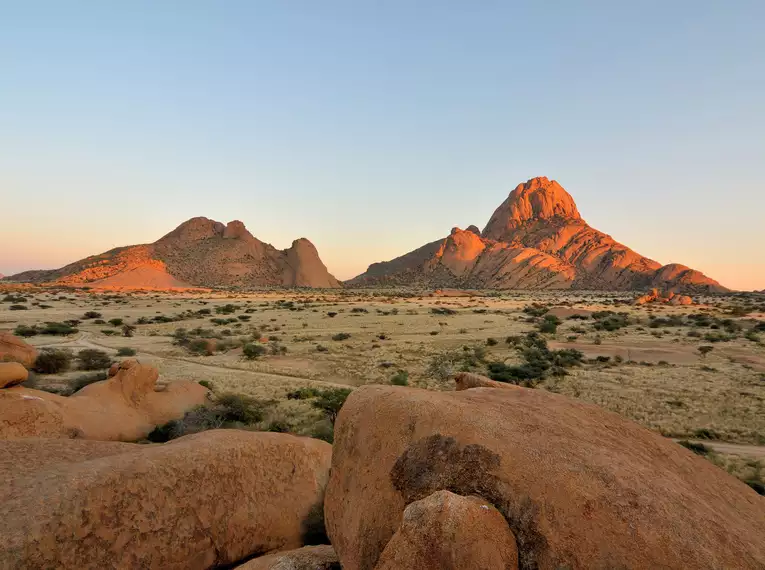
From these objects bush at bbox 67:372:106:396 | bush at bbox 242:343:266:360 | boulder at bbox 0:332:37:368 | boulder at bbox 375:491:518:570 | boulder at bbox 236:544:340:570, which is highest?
boulder at bbox 375:491:518:570

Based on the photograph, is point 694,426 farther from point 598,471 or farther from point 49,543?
point 49,543

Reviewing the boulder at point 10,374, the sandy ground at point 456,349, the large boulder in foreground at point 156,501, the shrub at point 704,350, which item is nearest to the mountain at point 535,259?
the sandy ground at point 456,349

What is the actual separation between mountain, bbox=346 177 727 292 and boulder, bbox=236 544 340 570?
435 feet

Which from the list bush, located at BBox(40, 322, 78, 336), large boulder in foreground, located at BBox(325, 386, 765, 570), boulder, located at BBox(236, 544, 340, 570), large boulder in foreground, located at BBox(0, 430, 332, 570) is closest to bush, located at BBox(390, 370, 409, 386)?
large boulder in foreground, located at BBox(0, 430, 332, 570)

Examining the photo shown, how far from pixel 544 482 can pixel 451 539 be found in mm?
923

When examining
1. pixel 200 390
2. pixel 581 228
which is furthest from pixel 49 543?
pixel 581 228

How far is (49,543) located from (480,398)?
4375mm

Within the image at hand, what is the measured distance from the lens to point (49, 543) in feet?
12.9

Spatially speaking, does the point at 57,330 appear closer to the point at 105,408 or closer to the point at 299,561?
the point at 105,408

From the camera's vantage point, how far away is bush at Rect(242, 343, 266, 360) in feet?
72.9

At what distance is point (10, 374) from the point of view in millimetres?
10539

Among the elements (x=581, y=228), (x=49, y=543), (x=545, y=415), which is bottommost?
(x=49, y=543)

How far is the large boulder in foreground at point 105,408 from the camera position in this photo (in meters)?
8.39

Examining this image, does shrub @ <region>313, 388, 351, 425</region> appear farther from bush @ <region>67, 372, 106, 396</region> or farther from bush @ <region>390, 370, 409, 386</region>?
bush @ <region>67, 372, 106, 396</region>
